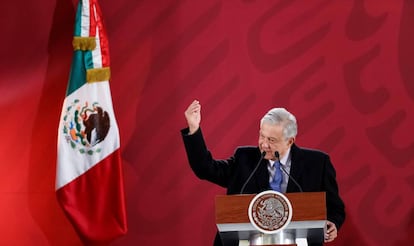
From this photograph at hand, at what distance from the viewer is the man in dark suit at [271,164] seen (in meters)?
3.92

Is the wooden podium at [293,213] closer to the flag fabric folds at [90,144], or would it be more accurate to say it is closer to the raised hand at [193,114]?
the raised hand at [193,114]

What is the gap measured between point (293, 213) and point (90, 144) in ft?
6.37

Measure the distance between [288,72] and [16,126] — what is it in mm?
1824

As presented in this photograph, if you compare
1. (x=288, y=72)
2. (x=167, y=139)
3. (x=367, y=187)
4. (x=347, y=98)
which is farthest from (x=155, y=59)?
(x=367, y=187)

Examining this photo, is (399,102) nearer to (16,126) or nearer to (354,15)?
(354,15)

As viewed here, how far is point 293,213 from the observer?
334cm

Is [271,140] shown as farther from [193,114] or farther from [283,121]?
[193,114]

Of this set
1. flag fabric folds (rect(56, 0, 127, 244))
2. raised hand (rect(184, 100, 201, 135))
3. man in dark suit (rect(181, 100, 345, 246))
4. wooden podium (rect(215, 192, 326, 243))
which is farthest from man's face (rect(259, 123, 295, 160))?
flag fabric folds (rect(56, 0, 127, 244))

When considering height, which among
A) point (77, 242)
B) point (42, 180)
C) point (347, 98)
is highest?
point (347, 98)

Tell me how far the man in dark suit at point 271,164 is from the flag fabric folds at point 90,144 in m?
1.01

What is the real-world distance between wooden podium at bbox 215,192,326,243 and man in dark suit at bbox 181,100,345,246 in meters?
0.44

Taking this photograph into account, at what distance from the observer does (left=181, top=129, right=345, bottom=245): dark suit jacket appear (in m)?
3.96

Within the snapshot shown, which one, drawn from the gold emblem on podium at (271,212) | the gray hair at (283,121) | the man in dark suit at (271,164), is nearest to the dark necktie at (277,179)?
the man in dark suit at (271,164)

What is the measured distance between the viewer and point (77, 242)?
504 cm
